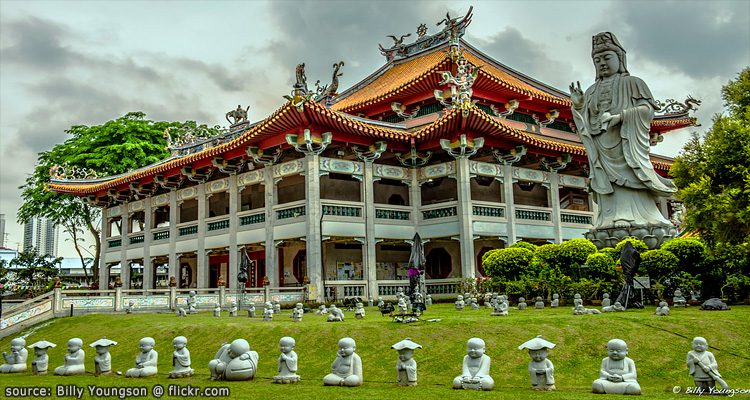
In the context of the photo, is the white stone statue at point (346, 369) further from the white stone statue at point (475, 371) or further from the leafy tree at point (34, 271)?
the leafy tree at point (34, 271)

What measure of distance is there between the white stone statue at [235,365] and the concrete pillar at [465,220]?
19229mm

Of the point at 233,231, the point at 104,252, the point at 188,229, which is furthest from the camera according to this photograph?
the point at 104,252

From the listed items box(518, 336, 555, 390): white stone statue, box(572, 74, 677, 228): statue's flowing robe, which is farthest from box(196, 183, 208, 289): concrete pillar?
box(518, 336, 555, 390): white stone statue

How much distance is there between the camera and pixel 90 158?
46531mm

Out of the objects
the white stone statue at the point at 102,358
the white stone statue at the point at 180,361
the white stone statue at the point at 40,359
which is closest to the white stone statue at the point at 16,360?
the white stone statue at the point at 40,359

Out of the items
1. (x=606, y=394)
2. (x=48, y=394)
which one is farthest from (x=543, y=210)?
(x=48, y=394)

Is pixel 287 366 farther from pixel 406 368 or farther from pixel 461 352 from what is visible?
pixel 461 352

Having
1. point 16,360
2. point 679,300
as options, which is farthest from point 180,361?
point 679,300

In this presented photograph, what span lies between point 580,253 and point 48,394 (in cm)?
1654

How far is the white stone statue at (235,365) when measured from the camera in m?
11.7

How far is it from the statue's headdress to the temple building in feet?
15.0

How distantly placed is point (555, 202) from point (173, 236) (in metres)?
20.5

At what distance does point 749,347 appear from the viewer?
517 inches

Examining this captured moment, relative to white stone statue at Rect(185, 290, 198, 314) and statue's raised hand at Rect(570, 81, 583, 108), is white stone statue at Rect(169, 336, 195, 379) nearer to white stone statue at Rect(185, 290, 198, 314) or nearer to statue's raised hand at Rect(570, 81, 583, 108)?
white stone statue at Rect(185, 290, 198, 314)
